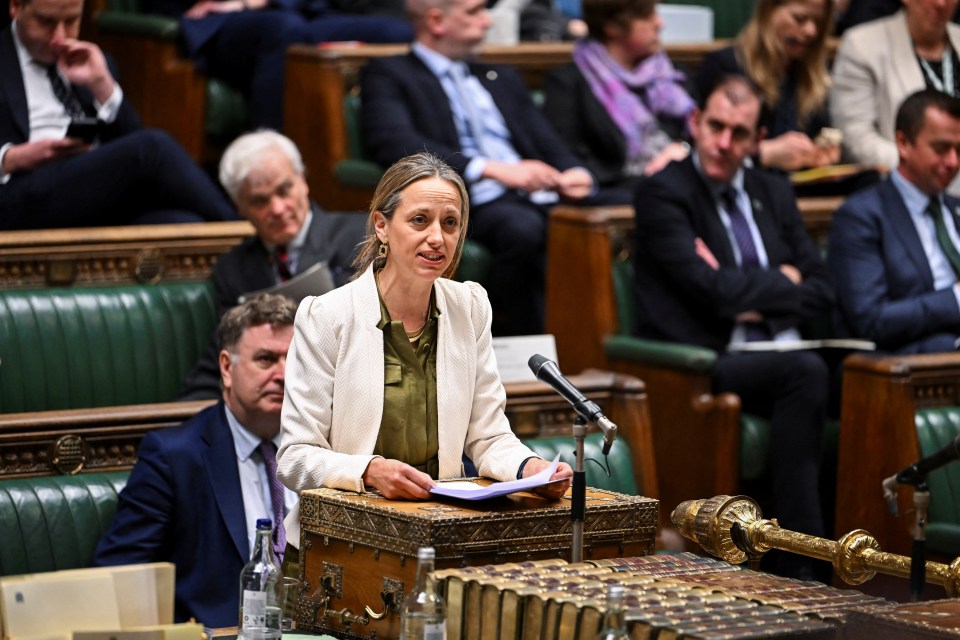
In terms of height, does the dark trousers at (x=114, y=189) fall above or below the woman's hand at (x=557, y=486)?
above

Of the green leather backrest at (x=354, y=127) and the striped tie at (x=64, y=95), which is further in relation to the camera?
the green leather backrest at (x=354, y=127)

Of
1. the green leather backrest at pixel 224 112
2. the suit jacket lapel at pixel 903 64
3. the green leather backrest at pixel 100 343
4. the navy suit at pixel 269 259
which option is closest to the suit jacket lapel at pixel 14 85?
the green leather backrest at pixel 100 343

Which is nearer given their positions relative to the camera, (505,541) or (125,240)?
(505,541)

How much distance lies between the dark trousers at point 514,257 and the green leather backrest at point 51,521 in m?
1.76

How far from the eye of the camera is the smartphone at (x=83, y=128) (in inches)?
176

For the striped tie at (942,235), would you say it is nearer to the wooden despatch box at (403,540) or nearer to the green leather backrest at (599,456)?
the green leather backrest at (599,456)

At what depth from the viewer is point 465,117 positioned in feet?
16.8

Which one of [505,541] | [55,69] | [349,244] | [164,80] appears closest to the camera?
[505,541]

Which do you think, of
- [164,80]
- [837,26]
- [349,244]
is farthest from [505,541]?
[837,26]

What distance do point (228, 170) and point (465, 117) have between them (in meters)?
1.12

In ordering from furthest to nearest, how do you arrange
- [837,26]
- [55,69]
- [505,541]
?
1. [837,26]
2. [55,69]
3. [505,541]

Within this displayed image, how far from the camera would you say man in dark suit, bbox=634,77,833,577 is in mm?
4293

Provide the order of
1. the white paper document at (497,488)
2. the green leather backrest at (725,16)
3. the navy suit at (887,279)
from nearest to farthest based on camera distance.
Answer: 1. the white paper document at (497,488)
2. the navy suit at (887,279)
3. the green leather backrest at (725,16)

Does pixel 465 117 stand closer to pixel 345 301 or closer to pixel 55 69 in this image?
pixel 55 69
